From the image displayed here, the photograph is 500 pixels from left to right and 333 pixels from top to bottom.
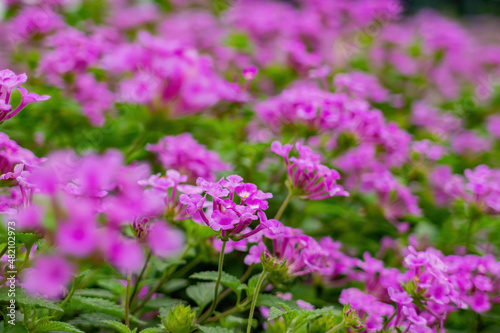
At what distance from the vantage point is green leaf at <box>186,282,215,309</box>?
0.94m

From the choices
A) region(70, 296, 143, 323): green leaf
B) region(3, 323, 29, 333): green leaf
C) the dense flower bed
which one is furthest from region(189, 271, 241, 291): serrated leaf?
region(3, 323, 29, 333): green leaf

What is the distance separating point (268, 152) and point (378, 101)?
0.71 meters

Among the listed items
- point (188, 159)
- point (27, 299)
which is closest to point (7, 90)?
point (27, 299)

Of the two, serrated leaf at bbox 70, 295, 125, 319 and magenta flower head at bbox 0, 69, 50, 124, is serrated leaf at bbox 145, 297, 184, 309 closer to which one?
serrated leaf at bbox 70, 295, 125, 319

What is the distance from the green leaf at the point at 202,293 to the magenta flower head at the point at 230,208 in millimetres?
217

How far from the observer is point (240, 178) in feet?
2.62

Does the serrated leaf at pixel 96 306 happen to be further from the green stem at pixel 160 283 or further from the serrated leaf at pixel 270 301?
the serrated leaf at pixel 270 301

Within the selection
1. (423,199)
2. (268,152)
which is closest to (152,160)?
(268,152)

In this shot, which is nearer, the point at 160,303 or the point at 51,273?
the point at 51,273

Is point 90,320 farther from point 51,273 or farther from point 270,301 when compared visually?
point 51,273

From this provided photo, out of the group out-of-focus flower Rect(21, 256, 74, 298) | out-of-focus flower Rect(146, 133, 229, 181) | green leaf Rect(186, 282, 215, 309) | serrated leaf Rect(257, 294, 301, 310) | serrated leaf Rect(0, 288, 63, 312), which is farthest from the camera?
out-of-focus flower Rect(146, 133, 229, 181)

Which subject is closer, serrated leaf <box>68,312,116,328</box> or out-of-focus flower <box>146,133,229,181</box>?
serrated leaf <box>68,312,116,328</box>

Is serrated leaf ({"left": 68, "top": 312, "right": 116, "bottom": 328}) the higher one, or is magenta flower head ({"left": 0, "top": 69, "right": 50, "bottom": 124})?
magenta flower head ({"left": 0, "top": 69, "right": 50, "bottom": 124})

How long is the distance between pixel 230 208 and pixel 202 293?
31cm
